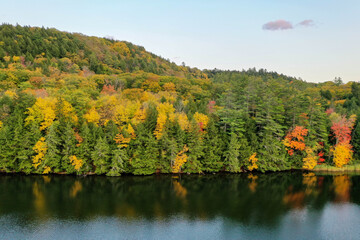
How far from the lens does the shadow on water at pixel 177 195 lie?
1496 inches

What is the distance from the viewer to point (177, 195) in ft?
149

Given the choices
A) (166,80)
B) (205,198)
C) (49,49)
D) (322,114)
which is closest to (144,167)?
(205,198)

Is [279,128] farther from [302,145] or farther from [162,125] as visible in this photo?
[162,125]

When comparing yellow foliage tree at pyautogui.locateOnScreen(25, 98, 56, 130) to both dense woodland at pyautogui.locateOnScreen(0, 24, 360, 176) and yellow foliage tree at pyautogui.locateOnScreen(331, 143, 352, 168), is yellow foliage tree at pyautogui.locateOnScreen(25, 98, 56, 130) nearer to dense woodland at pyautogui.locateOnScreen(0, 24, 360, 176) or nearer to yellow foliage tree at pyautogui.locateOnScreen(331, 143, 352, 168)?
dense woodland at pyautogui.locateOnScreen(0, 24, 360, 176)

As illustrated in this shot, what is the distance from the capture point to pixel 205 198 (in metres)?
44.7

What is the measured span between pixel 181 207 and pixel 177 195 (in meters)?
5.09

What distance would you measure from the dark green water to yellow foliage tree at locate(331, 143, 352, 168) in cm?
492

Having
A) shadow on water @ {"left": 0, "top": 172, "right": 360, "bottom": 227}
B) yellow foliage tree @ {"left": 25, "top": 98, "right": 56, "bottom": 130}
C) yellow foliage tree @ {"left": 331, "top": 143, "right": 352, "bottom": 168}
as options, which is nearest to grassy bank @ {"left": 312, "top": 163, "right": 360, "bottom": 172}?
yellow foliage tree @ {"left": 331, "top": 143, "right": 352, "bottom": 168}

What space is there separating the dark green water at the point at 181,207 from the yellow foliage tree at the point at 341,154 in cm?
492

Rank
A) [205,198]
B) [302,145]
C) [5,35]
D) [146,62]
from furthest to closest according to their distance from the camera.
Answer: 1. [146,62]
2. [5,35]
3. [302,145]
4. [205,198]

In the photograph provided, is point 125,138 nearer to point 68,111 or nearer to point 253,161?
point 68,111

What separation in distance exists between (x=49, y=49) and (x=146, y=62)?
55.5m

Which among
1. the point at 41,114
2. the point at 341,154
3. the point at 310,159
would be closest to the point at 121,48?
the point at 41,114

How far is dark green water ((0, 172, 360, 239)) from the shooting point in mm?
32875
